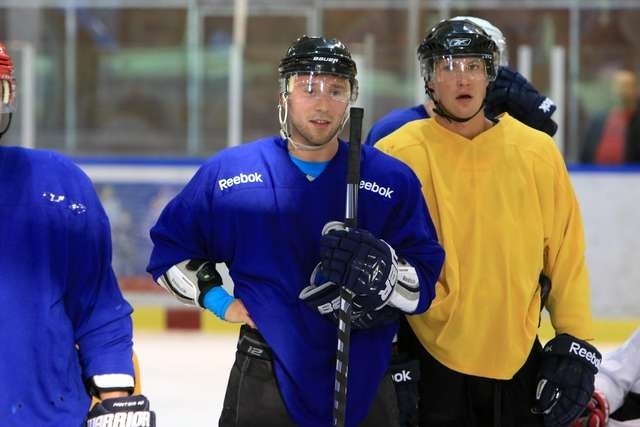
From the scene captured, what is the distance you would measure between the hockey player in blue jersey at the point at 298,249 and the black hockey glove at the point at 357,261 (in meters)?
0.04

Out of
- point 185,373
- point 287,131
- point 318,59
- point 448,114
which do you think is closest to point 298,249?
point 287,131

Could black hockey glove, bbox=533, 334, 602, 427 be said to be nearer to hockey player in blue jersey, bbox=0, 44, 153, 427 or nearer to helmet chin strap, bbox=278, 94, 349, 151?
helmet chin strap, bbox=278, 94, 349, 151

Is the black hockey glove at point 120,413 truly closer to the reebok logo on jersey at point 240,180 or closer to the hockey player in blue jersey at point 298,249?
the hockey player in blue jersey at point 298,249

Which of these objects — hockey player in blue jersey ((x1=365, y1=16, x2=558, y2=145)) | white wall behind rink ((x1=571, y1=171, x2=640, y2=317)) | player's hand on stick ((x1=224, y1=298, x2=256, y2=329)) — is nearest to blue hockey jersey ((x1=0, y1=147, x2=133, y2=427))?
player's hand on stick ((x1=224, y1=298, x2=256, y2=329))

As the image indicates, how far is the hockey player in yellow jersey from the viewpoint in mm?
2844

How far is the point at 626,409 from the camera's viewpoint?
10.4 feet

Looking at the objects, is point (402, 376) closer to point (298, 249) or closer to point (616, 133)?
point (298, 249)

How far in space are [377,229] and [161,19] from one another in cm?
634

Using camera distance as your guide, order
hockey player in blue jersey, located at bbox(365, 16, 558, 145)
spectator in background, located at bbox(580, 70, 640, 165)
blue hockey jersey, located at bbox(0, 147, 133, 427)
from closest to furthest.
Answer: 1. blue hockey jersey, located at bbox(0, 147, 133, 427)
2. hockey player in blue jersey, located at bbox(365, 16, 558, 145)
3. spectator in background, located at bbox(580, 70, 640, 165)

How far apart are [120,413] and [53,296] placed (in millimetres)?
199

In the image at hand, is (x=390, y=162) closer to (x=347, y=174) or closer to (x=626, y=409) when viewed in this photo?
(x=347, y=174)

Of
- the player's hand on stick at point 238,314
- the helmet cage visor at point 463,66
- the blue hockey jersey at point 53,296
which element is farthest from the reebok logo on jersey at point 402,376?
the blue hockey jersey at point 53,296

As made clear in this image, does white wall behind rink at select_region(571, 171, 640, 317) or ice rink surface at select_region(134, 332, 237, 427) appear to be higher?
white wall behind rink at select_region(571, 171, 640, 317)

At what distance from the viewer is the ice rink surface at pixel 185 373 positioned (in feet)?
16.1
